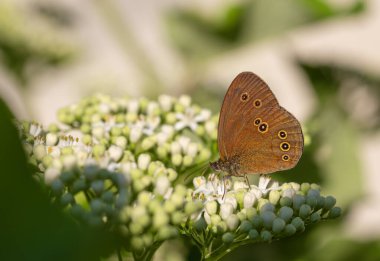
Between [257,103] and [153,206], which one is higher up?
[257,103]

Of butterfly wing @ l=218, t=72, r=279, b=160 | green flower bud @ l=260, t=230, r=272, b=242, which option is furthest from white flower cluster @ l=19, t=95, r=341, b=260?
butterfly wing @ l=218, t=72, r=279, b=160

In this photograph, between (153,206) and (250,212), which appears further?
(250,212)

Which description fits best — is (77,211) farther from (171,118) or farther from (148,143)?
(171,118)

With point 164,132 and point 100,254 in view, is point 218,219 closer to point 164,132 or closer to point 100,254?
point 164,132

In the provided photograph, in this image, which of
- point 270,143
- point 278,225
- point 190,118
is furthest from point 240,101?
point 278,225

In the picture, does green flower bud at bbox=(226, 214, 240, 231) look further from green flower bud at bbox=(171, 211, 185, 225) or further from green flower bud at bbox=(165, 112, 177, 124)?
green flower bud at bbox=(165, 112, 177, 124)

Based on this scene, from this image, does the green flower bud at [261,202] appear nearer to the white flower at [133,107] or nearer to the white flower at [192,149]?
the white flower at [192,149]
